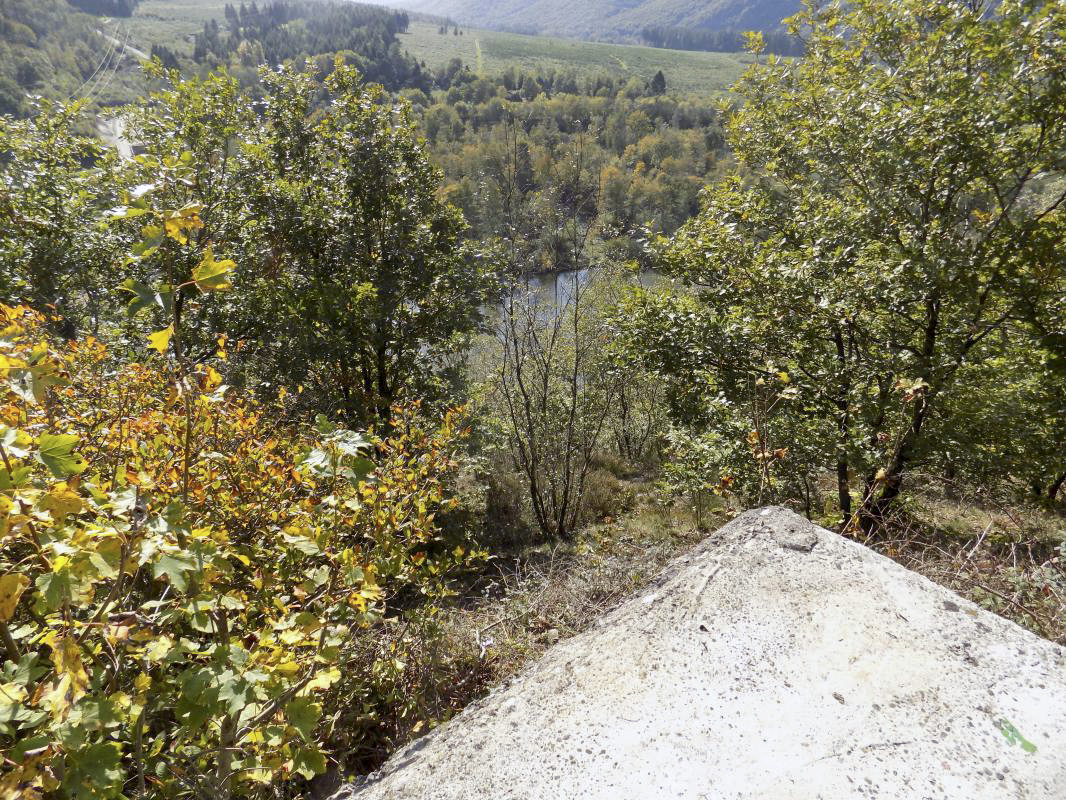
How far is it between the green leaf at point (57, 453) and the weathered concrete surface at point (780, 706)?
1.74m

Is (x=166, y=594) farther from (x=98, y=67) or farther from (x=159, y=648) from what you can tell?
(x=98, y=67)

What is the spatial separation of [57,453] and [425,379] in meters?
9.32

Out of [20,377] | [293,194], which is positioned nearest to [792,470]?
[20,377]

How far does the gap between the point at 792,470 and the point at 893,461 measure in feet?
3.03

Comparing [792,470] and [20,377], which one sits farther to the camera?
[792,470]

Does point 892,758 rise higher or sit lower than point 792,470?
higher

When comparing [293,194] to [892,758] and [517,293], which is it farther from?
[892,758]

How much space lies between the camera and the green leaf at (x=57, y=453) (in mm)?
1257

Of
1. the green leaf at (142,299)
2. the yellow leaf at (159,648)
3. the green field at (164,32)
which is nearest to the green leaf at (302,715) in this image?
the yellow leaf at (159,648)

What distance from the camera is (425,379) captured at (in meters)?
10.5

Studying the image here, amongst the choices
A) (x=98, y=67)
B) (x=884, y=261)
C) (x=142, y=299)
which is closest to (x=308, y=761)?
(x=142, y=299)

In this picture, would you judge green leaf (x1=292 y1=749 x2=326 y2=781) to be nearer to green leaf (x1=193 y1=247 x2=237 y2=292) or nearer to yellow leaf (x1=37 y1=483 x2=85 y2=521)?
yellow leaf (x1=37 y1=483 x2=85 y2=521)

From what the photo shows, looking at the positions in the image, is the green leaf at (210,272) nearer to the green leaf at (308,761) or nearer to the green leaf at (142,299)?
the green leaf at (142,299)

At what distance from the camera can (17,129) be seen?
30.8 feet
